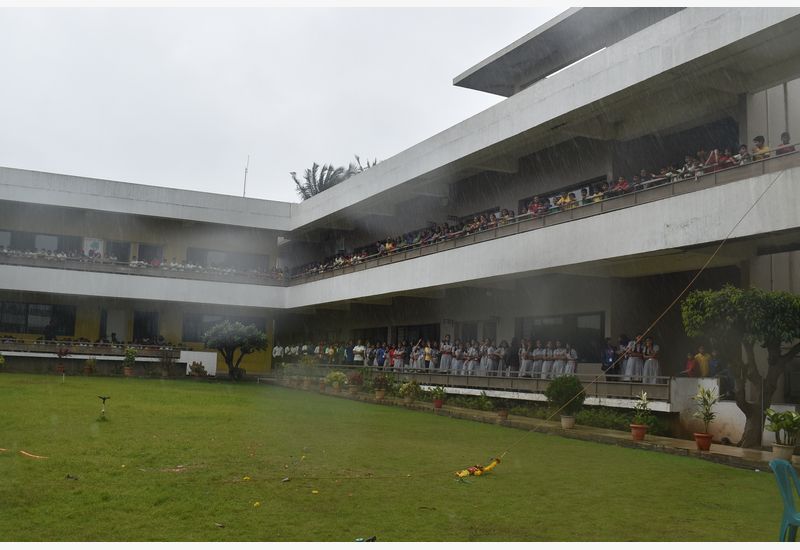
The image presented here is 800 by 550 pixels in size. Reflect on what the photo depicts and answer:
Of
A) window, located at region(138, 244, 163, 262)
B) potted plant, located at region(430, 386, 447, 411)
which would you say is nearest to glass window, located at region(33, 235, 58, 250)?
window, located at region(138, 244, 163, 262)

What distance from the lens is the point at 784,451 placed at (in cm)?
1166

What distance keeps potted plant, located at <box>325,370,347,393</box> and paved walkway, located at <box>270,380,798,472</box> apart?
5.69m

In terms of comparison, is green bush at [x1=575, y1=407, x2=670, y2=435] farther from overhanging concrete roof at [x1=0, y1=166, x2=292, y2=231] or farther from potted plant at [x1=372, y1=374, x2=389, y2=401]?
overhanging concrete roof at [x1=0, y1=166, x2=292, y2=231]

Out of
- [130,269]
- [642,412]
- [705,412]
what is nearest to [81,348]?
[130,269]

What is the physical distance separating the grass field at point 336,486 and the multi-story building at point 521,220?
5.80m

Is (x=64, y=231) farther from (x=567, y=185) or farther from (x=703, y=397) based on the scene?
(x=703, y=397)

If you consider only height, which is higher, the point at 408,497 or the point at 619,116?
the point at 619,116

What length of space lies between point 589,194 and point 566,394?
24.3 ft

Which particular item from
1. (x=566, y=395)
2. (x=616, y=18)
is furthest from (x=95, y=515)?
(x=616, y=18)

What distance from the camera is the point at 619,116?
20234mm

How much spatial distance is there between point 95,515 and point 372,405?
1521 centimetres

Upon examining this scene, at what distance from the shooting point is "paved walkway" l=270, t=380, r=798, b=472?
11781 mm

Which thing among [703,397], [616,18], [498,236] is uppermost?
[616,18]

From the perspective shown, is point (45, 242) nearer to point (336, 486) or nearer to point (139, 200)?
point (139, 200)
